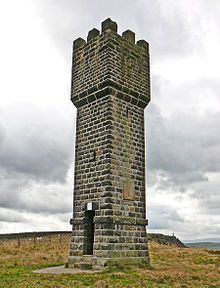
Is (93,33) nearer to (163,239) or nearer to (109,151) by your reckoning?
(109,151)

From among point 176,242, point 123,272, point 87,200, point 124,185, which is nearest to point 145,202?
point 124,185

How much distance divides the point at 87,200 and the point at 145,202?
253 centimetres

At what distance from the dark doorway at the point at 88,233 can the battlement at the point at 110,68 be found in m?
4.93

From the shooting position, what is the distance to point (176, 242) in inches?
1467

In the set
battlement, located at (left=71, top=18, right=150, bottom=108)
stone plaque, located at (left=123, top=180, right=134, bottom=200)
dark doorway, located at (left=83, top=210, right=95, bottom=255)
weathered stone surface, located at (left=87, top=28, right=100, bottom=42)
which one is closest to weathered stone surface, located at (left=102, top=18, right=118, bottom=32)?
battlement, located at (left=71, top=18, right=150, bottom=108)

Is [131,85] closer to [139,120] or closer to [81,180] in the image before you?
[139,120]

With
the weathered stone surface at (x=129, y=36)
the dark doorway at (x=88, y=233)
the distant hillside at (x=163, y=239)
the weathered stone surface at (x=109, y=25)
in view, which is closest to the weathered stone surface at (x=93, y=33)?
the weathered stone surface at (x=109, y=25)

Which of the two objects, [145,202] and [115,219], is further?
[145,202]

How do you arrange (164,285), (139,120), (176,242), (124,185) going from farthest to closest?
(176,242) < (139,120) < (124,185) < (164,285)

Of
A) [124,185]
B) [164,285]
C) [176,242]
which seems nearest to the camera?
[164,285]

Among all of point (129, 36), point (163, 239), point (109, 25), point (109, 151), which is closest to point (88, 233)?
point (109, 151)

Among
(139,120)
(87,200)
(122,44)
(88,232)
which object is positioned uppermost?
(122,44)

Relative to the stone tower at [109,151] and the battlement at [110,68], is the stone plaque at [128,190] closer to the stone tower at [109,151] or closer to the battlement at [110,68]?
the stone tower at [109,151]

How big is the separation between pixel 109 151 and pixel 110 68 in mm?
3613
